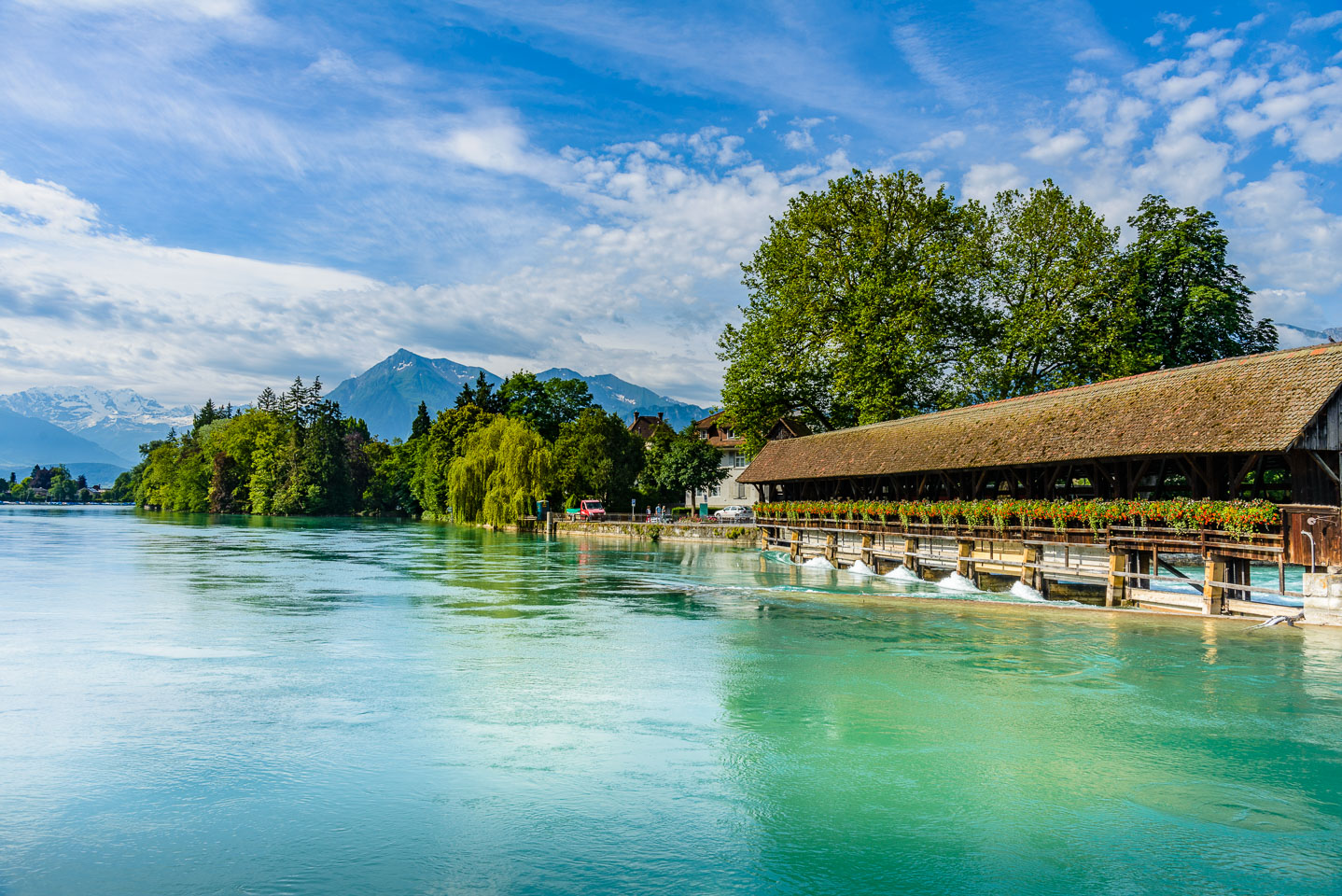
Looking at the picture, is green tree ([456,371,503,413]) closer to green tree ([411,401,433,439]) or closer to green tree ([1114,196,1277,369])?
green tree ([411,401,433,439])

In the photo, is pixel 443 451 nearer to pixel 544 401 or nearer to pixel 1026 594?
pixel 544 401

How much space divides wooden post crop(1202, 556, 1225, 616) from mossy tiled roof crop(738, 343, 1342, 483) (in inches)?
91.8

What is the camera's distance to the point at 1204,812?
25.9ft

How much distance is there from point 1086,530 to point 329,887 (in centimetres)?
1937

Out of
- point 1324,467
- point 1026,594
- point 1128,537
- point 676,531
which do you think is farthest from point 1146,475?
point 676,531

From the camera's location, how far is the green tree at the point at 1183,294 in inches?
1400

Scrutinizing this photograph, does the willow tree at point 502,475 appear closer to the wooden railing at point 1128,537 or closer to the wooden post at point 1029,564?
the wooden railing at point 1128,537

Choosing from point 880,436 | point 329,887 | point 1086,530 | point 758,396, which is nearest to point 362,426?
point 758,396

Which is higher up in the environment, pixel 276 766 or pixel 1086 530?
pixel 1086 530

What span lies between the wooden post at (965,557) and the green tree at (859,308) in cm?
1241

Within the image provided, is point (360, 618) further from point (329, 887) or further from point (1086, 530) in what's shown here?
point (1086, 530)

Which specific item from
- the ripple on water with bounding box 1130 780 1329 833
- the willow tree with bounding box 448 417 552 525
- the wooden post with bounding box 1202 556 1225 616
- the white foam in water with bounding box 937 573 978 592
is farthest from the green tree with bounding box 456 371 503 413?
the ripple on water with bounding box 1130 780 1329 833

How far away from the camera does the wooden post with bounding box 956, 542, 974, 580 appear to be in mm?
25873

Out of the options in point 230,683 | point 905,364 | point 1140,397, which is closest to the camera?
point 230,683
